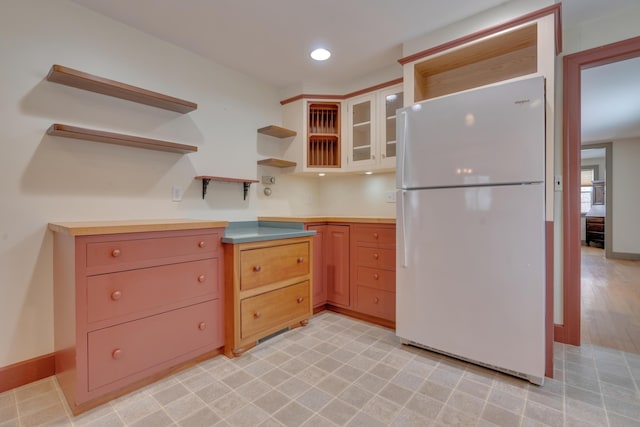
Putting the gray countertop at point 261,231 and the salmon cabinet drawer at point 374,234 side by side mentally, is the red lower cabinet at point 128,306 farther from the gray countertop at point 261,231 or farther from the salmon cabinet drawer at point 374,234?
the salmon cabinet drawer at point 374,234

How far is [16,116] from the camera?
1670 millimetres

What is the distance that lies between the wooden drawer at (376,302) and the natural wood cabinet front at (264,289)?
0.45m

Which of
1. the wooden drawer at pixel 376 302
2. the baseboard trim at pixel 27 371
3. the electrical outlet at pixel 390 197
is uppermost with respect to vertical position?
the electrical outlet at pixel 390 197

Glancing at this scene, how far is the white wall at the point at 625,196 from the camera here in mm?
5531

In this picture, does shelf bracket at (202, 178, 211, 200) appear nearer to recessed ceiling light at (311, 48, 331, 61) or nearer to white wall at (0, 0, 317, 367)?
white wall at (0, 0, 317, 367)

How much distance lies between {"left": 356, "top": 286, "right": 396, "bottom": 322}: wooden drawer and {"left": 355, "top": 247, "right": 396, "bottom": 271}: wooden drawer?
212 mm

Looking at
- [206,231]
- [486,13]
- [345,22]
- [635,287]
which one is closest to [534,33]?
[486,13]

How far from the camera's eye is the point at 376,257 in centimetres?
252

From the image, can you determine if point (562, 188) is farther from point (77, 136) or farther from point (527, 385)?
point (77, 136)

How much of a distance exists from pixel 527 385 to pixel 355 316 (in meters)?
1.33

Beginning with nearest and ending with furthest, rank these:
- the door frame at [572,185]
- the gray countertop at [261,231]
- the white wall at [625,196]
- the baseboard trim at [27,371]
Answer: the baseboard trim at [27,371] → the gray countertop at [261,231] → the door frame at [572,185] → the white wall at [625,196]

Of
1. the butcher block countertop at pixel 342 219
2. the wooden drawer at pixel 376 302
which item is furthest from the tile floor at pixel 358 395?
the butcher block countertop at pixel 342 219

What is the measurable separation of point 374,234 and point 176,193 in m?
1.60

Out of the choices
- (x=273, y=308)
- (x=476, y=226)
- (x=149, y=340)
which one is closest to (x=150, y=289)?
(x=149, y=340)
